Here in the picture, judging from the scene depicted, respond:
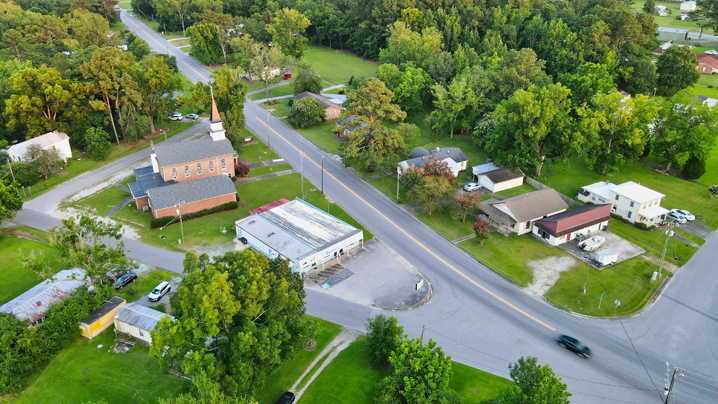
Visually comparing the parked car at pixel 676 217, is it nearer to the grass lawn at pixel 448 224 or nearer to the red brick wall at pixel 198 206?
the grass lawn at pixel 448 224

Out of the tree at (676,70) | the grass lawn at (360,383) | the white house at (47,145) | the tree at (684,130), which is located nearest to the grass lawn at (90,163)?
the white house at (47,145)

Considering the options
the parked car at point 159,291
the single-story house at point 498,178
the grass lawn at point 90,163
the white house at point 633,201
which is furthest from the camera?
the grass lawn at point 90,163

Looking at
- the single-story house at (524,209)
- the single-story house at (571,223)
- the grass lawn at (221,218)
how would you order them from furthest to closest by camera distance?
the single-story house at (524,209) < the grass lawn at (221,218) < the single-story house at (571,223)

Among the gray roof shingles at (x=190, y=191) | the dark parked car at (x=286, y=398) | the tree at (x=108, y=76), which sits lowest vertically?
the dark parked car at (x=286, y=398)

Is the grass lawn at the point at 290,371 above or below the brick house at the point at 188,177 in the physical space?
below

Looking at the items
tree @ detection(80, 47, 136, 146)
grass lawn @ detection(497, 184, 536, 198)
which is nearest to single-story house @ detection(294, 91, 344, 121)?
tree @ detection(80, 47, 136, 146)

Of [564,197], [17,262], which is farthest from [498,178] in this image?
[17,262]

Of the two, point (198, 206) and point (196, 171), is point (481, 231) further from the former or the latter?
point (196, 171)

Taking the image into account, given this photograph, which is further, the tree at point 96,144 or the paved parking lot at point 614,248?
the tree at point 96,144
